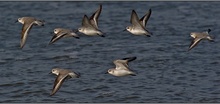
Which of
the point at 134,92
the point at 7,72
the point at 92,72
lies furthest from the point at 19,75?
the point at 134,92

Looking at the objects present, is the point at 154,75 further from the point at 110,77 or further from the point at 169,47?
the point at 169,47

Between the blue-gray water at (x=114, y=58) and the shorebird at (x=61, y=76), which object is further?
the blue-gray water at (x=114, y=58)

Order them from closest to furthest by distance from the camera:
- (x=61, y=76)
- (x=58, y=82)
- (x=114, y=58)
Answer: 1. (x=58, y=82)
2. (x=61, y=76)
3. (x=114, y=58)

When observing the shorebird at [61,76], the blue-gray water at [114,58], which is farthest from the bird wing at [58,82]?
the blue-gray water at [114,58]

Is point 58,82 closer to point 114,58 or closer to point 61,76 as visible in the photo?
point 61,76

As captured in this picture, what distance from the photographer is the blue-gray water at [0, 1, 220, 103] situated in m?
12.4

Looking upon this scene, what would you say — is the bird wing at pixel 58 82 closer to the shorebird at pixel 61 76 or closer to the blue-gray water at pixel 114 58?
the shorebird at pixel 61 76

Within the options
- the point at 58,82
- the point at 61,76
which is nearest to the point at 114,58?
the point at 61,76

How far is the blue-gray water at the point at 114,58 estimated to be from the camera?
12.4 m

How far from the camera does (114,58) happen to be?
14.5 m

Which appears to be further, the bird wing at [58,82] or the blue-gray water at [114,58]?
the blue-gray water at [114,58]

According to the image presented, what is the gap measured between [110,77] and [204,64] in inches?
80.5

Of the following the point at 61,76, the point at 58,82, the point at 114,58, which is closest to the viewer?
the point at 58,82

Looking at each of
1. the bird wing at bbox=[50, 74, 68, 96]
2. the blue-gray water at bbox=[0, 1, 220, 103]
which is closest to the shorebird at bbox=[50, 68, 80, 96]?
the bird wing at bbox=[50, 74, 68, 96]
